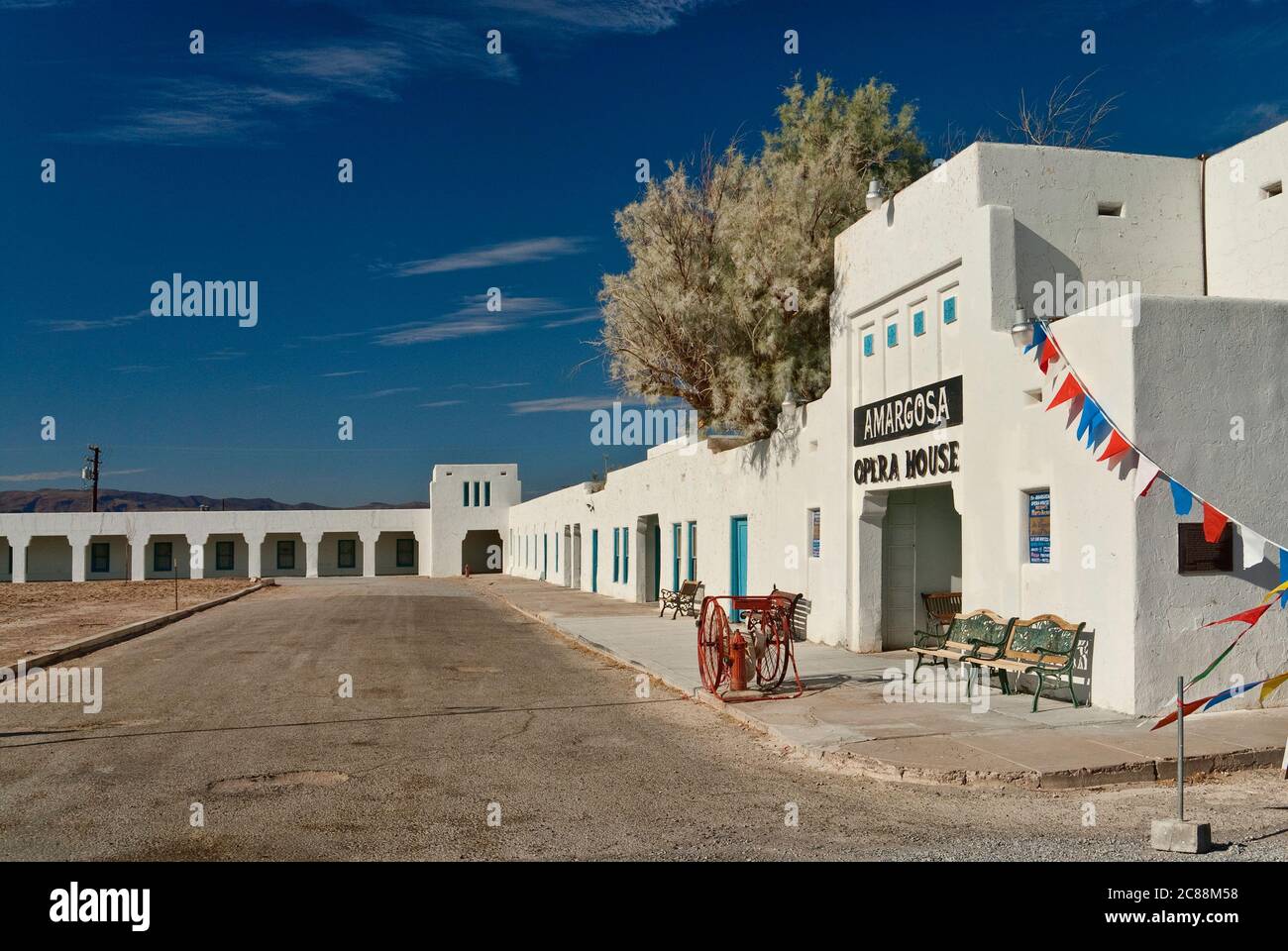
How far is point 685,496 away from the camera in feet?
88.4

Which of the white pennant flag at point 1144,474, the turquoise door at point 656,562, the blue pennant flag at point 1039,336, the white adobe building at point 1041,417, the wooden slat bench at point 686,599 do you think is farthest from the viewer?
the turquoise door at point 656,562

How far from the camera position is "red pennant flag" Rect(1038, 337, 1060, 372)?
11.9 m

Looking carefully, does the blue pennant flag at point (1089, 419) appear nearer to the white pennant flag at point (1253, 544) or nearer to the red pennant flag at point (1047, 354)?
the red pennant flag at point (1047, 354)

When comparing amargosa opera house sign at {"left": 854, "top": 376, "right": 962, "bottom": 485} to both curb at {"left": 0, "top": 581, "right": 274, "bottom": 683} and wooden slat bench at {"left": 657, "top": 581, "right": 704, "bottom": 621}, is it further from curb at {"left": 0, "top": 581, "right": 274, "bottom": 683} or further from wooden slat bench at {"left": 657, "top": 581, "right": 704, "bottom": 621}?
curb at {"left": 0, "top": 581, "right": 274, "bottom": 683}

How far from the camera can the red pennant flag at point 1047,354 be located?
11.9 m

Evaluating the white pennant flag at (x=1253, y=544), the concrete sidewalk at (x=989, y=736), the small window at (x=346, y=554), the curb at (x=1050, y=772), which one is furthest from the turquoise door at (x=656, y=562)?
the small window at (x=346, y=554)

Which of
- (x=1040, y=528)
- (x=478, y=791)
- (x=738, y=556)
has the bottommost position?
(x=478, y=791)

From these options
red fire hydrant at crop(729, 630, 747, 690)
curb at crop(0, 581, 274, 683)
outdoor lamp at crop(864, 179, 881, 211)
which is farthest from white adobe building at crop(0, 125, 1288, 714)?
curb at crop(0, 581, 274, 683)

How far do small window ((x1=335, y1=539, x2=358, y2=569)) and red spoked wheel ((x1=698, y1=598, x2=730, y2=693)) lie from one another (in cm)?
5728

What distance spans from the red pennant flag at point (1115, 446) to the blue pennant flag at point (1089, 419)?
0.22m

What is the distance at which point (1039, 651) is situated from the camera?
450 inches

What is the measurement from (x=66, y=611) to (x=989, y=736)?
2978 cm

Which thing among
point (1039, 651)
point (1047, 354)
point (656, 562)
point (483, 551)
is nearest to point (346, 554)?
point (483, 551)

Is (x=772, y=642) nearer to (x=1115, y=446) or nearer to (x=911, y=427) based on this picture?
(x=911, y=427)
